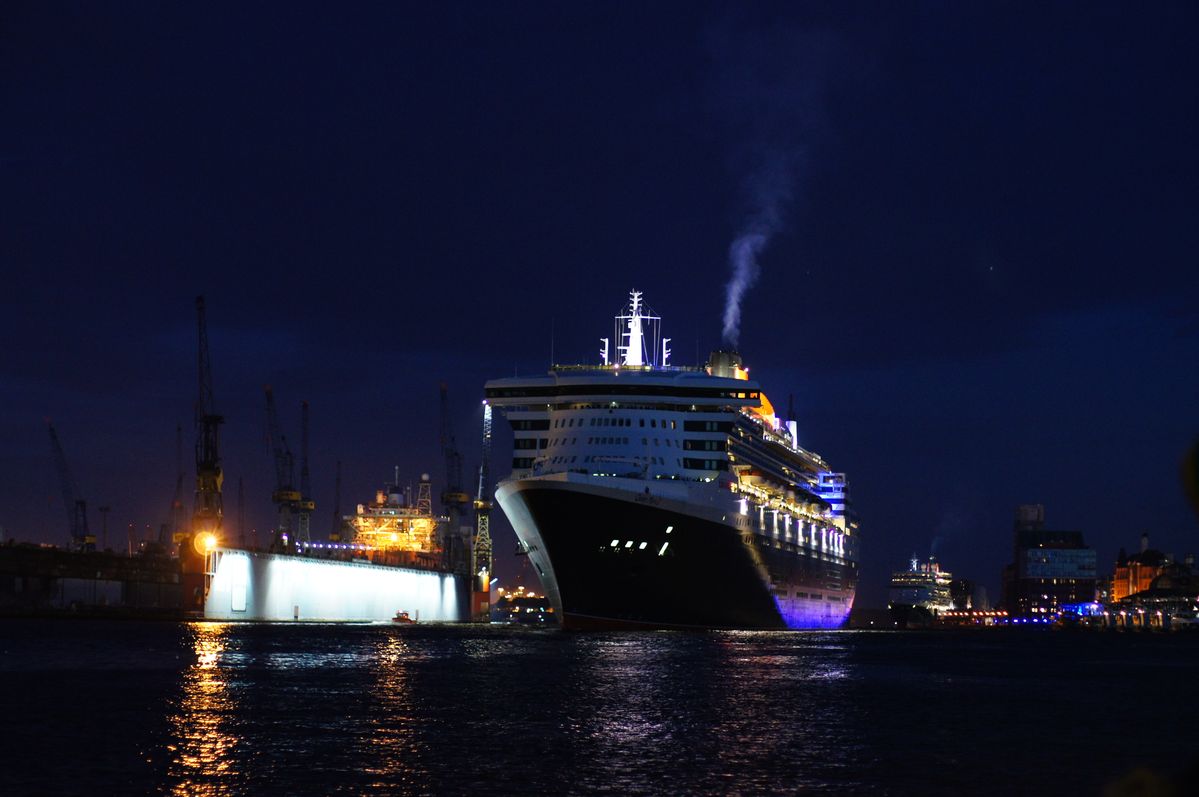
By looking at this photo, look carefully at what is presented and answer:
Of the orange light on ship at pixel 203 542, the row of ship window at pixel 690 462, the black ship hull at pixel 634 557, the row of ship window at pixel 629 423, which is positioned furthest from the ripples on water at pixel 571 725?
the orange light on ship at pixel 203 542

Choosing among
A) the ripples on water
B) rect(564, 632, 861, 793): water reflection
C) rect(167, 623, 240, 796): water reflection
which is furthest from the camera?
rect(564, 632, 861, 793): water reflection

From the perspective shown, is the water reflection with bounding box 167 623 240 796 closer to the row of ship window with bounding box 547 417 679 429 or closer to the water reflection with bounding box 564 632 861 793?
the water reflection with bounding box 564 632 861 793

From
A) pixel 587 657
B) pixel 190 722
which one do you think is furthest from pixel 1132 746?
pixel 587 657

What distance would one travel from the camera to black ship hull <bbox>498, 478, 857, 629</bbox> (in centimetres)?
8938

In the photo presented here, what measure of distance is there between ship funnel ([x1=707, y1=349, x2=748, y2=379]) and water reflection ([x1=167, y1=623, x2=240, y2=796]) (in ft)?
217

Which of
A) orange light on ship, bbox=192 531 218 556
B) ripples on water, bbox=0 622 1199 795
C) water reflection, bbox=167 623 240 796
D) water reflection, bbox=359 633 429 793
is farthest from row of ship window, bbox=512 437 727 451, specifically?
orange light on ship, bbox=192 531 218 556

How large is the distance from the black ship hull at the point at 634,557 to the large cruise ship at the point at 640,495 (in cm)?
9

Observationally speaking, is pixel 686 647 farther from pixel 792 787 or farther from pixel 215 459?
pixel 215 459

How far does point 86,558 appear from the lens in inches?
7579

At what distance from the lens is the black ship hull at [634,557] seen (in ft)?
293

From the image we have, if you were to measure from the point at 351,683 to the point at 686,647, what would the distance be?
91.6 feet

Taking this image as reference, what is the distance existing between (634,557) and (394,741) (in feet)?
187


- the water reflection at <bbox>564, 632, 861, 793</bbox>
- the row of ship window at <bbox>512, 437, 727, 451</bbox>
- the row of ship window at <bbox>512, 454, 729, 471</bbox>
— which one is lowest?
the water reflection at <bbox>564, 632, 861, 793</bbox>

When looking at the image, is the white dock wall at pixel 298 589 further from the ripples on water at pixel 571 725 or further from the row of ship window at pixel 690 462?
the ripples on water at pixel 571 725
